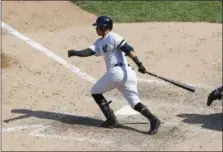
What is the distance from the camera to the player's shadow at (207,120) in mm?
9586

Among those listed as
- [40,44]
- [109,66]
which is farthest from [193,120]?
[40,44]

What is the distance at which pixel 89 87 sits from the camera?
37.3ft

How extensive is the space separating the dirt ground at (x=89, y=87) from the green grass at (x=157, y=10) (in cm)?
53

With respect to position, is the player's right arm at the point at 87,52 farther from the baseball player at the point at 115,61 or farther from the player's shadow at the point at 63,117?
the player's shadow at the point at 63,117

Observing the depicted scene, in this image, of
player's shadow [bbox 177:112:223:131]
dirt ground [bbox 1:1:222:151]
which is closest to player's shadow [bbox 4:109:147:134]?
dirt ground [bbox 1:1:222:151]

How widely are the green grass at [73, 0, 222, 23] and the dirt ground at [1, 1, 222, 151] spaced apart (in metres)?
0.53

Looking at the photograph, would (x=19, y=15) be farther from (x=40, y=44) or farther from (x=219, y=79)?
(x=219, y=79)

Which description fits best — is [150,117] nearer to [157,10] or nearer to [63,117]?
[63,117]

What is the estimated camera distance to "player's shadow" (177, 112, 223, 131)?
9586 millimetres

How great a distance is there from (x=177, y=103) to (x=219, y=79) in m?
1.58

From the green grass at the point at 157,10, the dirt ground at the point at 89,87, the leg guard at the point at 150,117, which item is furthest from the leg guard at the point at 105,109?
the green grass at the point at 157,10

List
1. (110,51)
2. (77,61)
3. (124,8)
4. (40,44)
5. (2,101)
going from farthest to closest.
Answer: (124,8)
(40,44)
(77,61)
(2,101)
(110,51)

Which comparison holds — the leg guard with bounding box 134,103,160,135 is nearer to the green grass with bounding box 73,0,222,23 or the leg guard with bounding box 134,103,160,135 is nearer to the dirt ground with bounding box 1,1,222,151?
the dirt ground with bounding box 1,1,222,151

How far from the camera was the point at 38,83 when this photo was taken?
11.5 m
